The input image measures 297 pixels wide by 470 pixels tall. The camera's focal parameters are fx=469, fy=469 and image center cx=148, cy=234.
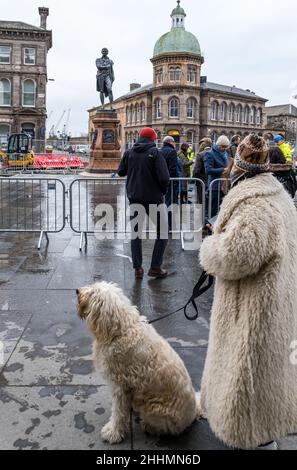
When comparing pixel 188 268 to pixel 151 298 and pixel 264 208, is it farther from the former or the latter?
pixel 264 208

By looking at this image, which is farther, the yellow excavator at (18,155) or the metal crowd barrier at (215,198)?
the yellow excavator at (18,155)

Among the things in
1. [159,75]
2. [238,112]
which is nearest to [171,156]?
[159,75]

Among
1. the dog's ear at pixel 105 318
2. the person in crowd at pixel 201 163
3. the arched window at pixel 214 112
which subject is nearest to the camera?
the dog's ear at pixel 105 318

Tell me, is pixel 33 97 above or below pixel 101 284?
above

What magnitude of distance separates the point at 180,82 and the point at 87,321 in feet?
260

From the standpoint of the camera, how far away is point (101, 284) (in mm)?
2988

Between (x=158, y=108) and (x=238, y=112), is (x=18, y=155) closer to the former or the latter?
(x=158, y=108)

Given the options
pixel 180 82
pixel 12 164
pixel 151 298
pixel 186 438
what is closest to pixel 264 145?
pixel 186 438

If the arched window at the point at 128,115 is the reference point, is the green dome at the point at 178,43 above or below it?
above

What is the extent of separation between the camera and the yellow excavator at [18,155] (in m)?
32.9

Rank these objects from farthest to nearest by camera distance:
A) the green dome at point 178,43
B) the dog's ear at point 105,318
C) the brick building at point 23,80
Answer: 1. the green dome at point 178,43
2. the brick building at point 23,80
3. the dog's ear at point 105,318

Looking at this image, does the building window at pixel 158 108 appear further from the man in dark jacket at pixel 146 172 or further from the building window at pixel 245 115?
the man in dark jacket at pixel 146 172

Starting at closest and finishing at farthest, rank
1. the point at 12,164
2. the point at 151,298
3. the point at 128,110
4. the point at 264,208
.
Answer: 1. the point at 264,208
2. the point at 151,298
3. the point at 12,164
4. the point at 128,110

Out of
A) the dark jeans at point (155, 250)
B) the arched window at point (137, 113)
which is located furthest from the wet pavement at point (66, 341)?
the arched window at point (137, 113)
